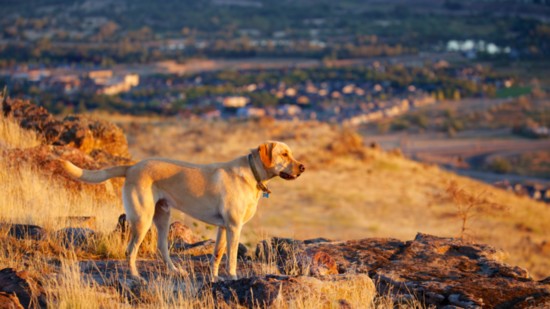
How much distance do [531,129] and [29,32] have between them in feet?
198

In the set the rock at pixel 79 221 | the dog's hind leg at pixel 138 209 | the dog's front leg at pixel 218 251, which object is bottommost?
the rock at pixel 79 221

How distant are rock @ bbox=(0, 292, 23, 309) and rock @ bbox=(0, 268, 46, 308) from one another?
16 centimetres

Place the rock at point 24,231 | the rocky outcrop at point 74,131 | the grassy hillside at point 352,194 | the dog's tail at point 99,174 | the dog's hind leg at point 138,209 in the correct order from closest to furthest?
1. the dog's hind leg at point 138,209
2. the dog's tail at point 99,174
3. the rock at point 24,231
4. the rocky outcrop at point 74,131
5. the grassy hillside at point 352,194

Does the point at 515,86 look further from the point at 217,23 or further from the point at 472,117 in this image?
the point at 217,23

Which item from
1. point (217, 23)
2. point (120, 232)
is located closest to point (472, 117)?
point (120, 232)

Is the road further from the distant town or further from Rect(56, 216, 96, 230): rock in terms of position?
Rect(56, 216, 96, 230): rock

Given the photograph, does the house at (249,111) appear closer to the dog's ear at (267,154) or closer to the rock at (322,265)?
the rock at (322,265)

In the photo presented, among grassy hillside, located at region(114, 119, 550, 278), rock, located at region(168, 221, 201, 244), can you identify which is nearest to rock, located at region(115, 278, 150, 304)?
rock, located at region(168, 221, 201, 244)

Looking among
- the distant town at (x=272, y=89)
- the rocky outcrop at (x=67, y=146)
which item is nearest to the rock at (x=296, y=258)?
the rocky outcrop at (x=67, y=146)

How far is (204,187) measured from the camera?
7.78 meters

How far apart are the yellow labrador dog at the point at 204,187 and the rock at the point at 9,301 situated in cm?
153

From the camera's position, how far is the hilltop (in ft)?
24.7

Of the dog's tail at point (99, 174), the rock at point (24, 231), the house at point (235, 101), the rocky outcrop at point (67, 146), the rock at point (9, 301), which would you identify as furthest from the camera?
the house at point (235, 101)

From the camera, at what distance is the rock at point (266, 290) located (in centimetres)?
675
